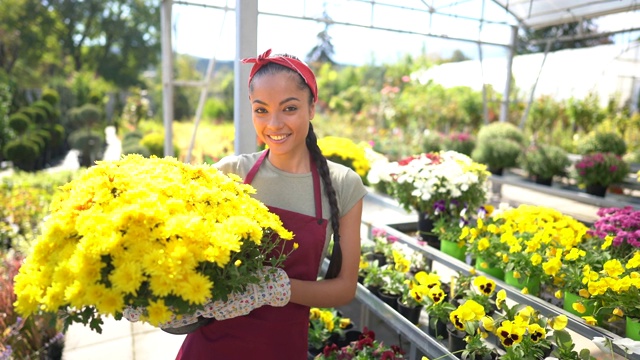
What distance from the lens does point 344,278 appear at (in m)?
1.25

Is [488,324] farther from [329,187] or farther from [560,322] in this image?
[329,187]

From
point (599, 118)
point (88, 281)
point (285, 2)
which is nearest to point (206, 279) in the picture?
point (88, 281)

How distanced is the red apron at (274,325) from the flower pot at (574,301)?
100 cm

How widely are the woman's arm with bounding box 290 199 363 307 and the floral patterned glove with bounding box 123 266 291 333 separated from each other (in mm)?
155

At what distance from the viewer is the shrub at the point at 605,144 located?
5.78 metres

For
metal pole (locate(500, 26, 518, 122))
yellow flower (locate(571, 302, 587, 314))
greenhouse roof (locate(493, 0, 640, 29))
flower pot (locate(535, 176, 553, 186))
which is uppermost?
greenhouse roof (locate(493, 0, 640, 29))

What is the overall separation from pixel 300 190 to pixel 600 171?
4.25 metres

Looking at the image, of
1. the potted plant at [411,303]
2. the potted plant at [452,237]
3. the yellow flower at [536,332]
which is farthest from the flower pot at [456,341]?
the potted plant at [452,237]

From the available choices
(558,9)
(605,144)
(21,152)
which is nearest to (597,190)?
(605,144)

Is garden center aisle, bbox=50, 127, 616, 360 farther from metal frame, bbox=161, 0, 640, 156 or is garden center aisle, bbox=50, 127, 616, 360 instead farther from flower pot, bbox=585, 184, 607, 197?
flower pot, bbox=585, 184, 607, 197

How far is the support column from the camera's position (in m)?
2.38

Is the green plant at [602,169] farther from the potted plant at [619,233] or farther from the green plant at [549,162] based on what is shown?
the potted plant at [619,233]

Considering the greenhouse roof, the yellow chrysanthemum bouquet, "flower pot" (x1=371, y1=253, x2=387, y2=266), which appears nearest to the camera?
the yellow chrysanthemum bouquet

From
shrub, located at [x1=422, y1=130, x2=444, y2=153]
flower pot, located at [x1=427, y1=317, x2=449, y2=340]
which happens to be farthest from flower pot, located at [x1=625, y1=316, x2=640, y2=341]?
shrub, located at [x1=422, y1=130, x2=444, y2=153]
